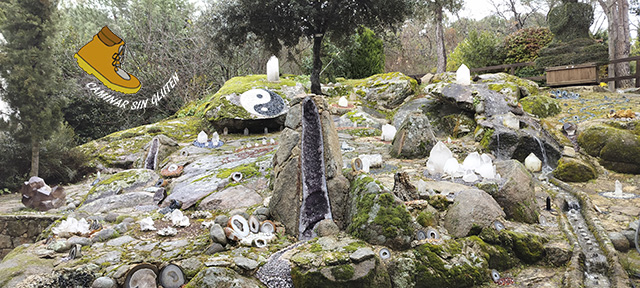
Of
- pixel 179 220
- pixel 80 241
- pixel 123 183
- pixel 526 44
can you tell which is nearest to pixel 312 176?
pixel 179 220

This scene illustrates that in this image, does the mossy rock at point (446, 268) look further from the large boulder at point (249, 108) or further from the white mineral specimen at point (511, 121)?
the large boulder at point (249, 108)

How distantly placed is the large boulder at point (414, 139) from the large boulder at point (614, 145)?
3382 mm

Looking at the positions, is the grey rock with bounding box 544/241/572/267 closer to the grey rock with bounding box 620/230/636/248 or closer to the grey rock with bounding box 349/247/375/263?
the grey rock with bounding box 620/230/636/248

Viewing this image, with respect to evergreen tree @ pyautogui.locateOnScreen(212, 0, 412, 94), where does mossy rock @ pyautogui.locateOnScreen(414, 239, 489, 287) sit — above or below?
below

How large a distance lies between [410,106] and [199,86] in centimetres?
1065

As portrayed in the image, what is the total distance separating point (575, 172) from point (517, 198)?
2893mm

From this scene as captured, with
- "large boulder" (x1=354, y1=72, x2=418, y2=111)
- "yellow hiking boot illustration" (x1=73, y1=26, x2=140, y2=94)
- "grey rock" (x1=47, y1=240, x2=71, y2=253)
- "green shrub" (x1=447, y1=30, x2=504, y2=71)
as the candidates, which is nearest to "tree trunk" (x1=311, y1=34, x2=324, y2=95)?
"large boulder" (x1=354, y1=72, x2=418, y2=111)

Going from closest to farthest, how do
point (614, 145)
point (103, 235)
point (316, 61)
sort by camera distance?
point (103, 235)
point (614, 145)
point (316, 61)

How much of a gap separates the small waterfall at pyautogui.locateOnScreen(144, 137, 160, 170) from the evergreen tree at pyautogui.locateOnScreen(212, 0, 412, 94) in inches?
144

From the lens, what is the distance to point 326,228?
5.05 meters

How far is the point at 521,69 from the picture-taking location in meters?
16.7

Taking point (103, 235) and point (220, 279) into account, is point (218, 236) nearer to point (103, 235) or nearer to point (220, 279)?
point (220, 279)

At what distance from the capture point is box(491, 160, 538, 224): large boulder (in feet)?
17.9

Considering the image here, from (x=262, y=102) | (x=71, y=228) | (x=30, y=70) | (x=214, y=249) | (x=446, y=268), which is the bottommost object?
(x=446, y=268)
